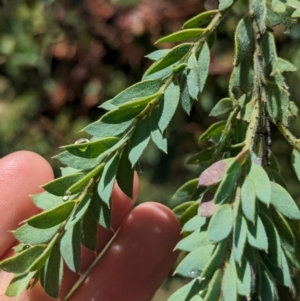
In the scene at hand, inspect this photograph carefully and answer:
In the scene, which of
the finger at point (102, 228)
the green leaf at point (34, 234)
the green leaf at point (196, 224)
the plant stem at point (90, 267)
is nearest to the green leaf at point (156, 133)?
the green leaf at point (196, 224)

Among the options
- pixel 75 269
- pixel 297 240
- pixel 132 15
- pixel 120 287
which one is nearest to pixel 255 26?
pixel 297 240

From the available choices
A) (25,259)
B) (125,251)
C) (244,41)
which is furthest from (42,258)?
(125,251)

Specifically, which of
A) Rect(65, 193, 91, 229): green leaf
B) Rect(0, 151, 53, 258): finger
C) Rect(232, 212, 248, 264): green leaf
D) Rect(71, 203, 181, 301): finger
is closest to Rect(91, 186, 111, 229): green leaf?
Rect(65, 193, 91, 229): green leaf

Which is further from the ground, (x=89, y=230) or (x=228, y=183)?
(x=228, y=183)

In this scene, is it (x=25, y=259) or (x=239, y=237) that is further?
(x=25, y=259)

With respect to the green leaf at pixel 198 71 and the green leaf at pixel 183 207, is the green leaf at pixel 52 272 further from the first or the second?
the green leaf at pixel 198 71

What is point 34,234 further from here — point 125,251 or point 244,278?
point 125,251

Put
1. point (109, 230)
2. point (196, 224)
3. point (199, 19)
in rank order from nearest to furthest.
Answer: point (196, 224) < point (199, 19) < point (109, 230)
